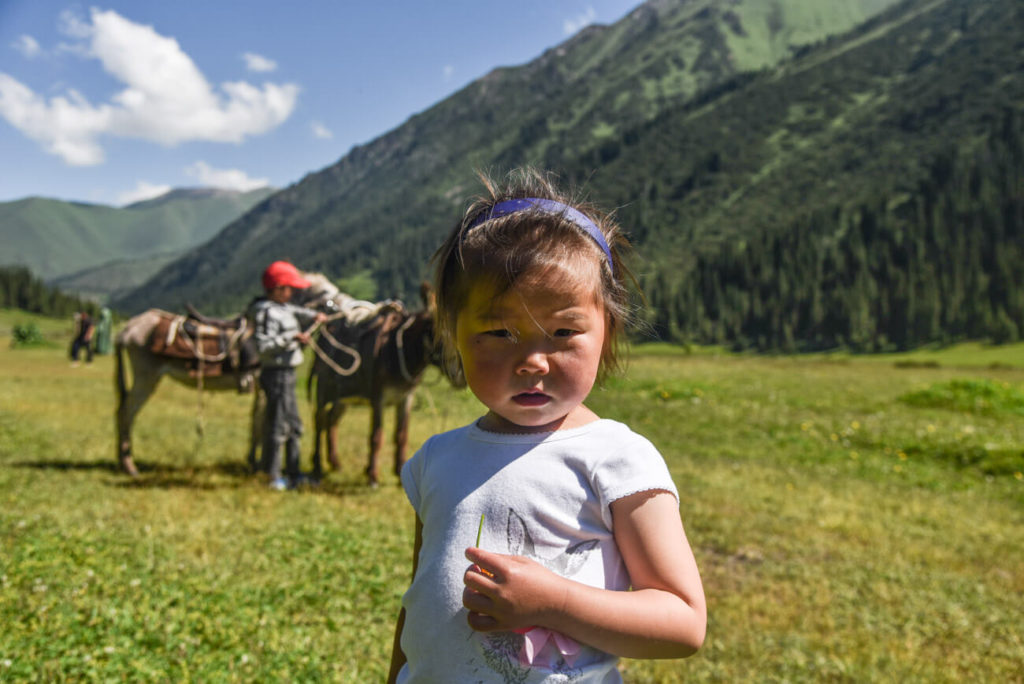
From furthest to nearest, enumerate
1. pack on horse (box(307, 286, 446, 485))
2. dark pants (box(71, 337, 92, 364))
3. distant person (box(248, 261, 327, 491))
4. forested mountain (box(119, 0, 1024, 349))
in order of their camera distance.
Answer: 1. forested mountain (box(119, 0, 1024, 349))
2. dark pants (box(71, 337, 92, 364))
3. pack on horse (box(307, 286, 446, 485))
4. distant person (box(248, 261, 327, 491))

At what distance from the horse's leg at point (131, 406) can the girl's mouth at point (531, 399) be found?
9.33 metres

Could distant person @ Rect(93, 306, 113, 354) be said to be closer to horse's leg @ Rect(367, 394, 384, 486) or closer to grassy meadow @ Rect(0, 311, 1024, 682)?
grassy meadow @ Rect(0, 311, 1024, 682)

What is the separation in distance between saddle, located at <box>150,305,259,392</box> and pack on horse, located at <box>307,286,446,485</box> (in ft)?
3.86

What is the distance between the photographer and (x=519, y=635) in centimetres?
152

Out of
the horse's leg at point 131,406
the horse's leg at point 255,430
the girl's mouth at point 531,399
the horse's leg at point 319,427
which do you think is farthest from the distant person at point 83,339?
the girl's mouth at point 531,399

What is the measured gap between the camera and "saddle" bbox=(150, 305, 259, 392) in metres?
9.66

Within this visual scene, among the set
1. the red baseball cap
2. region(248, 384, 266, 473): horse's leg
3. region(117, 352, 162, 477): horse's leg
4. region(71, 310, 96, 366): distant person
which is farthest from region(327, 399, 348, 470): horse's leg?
region(71, 310, 96, 366): distant person

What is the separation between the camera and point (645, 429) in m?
15.3

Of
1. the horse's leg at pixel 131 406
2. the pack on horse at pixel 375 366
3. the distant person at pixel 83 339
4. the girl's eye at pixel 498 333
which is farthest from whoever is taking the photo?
the distant person at pixel 83 339

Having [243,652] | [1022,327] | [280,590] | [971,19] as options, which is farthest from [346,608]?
[971,19]

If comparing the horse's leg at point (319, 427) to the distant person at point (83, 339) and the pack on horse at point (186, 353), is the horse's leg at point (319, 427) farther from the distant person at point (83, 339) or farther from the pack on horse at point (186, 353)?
the distant person at point (83, 339)

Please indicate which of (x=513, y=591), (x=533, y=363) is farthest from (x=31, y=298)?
(x=513, y=591)

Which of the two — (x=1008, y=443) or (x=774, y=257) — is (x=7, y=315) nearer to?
(x=1008, y=443)

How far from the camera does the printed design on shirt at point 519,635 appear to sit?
4.95 feet
